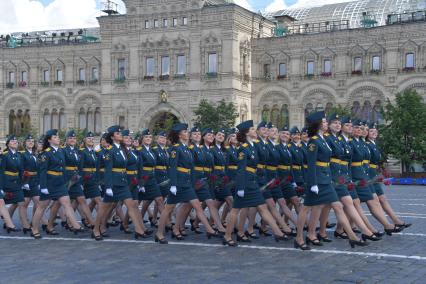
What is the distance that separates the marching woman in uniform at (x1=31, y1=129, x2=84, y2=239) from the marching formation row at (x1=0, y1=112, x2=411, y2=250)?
0.8 inches

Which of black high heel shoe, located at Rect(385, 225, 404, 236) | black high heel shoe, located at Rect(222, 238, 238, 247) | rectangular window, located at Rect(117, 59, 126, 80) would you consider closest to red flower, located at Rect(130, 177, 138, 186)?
black high heel shoe, located at Rect(222, 238, 238, 247)

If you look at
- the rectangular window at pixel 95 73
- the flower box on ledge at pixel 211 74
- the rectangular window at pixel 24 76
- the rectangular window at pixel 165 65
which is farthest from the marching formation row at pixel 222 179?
the rectangular window at pixel 24 76

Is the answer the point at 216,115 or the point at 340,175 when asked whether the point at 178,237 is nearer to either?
the point at 340,175

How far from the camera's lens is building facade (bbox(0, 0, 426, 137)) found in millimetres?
42156

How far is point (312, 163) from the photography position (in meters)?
10.9

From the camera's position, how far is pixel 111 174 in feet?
40.9

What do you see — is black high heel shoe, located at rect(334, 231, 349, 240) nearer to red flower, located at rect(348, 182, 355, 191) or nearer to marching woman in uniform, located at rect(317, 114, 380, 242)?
marching woman in uniform, located at rect(317, 114, 380, 242)

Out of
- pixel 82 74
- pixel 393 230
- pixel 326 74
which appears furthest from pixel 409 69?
pixel 393 230

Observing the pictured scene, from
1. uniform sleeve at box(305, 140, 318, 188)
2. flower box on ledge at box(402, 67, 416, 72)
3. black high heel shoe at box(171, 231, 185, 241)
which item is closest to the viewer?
uniform sleeve at box(305, 140, 318, 188)

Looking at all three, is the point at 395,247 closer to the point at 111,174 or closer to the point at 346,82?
the point at 111,174

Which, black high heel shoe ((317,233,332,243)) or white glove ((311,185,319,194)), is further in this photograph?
black high heel shoe ((317,233,332,243))

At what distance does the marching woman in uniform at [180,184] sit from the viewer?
11.9 metres

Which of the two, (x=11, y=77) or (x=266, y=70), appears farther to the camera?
(x=11, y=77)

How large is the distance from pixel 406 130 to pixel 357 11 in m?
16.2
